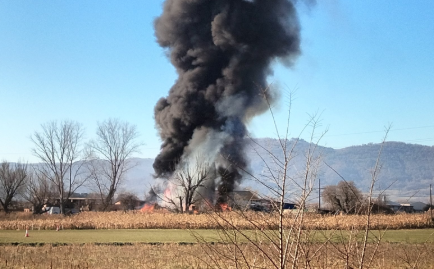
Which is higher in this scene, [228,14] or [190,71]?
[228,14]

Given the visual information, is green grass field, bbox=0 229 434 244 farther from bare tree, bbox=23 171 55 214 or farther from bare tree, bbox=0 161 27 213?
bare tree, bbox=0 161 27 213

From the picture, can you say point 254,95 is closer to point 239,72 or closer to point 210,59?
point 239,72

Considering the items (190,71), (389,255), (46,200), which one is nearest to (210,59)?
(190,71)

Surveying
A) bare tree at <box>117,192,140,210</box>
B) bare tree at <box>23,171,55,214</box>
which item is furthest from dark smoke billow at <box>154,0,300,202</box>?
bare tree at <box>23,171,55,214</box>

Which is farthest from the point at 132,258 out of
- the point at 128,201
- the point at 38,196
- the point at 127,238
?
the point at 38,196

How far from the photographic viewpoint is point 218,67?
50062 mm

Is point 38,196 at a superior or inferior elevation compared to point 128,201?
superior

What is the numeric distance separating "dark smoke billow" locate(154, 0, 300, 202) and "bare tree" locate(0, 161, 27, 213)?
22.2 metres

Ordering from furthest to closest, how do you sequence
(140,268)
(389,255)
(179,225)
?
(179,225) < (389,255) < (140,268)

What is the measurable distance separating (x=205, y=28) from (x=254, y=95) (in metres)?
9.33

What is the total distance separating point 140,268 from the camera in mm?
11586

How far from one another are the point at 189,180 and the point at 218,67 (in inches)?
503

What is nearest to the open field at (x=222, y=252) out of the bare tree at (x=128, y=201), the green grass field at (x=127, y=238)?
the green grass field at (x=127, y=238)

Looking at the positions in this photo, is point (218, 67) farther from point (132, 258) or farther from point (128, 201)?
point (132, 258)
